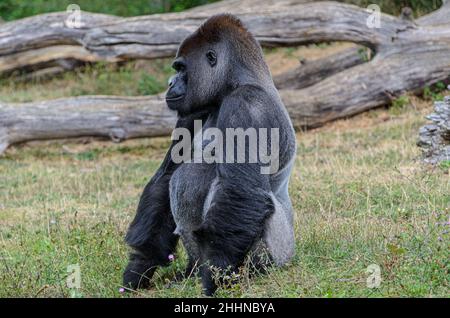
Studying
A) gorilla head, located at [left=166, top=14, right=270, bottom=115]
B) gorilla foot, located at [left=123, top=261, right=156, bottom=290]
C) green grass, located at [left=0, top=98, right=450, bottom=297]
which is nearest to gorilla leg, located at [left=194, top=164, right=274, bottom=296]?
green grass, located at [left=0, top=98, right=450, bottom=297]

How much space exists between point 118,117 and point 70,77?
13.1 feet

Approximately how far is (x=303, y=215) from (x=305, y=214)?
6cm

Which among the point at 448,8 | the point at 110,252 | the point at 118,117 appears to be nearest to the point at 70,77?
the point at 118,117

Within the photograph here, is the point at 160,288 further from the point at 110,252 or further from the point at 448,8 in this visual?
the point at 448,8

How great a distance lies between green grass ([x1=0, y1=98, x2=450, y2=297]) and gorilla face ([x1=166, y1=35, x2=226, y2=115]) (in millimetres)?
1139

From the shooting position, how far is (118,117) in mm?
10242

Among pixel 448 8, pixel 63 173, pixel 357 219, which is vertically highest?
pixel 448 8

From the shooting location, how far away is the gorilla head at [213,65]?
16.3 feet

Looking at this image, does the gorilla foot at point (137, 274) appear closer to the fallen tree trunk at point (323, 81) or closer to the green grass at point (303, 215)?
the green grass at point (303, 215)

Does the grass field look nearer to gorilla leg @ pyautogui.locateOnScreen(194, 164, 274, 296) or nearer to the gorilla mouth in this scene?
gorilla leg @ pyautogui.locateOnScreen(194, 164, 274, 296)

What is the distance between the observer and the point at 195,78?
5047 mm

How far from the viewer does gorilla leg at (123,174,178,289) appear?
192 inches

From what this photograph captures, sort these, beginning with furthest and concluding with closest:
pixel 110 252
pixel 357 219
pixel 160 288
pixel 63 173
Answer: pixel 63 173 < pixel 357 219 < pixel 110 252 < pixel 160 288

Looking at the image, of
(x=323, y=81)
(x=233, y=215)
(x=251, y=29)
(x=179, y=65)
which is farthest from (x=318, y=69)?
(x=233, y=215)
